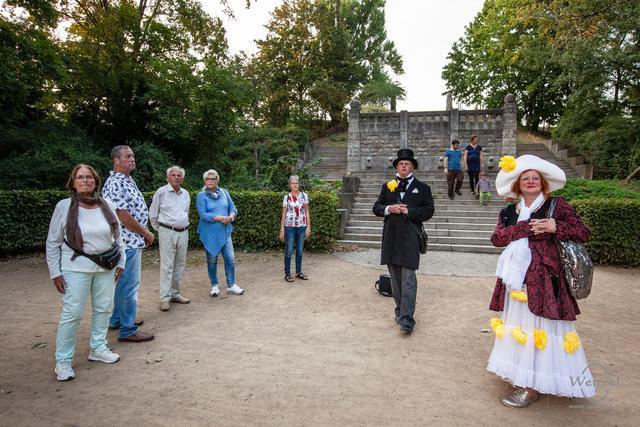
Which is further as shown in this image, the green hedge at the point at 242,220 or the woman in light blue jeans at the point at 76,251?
the green hedge at the point at 242,220

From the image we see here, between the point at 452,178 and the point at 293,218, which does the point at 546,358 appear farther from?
the point at 452,178

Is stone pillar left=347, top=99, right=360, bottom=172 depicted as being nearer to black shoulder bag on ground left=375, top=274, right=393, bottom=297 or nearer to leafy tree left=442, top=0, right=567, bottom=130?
leafy tree left=442, top=0, right=567, bottom=130

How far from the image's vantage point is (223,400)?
291cm

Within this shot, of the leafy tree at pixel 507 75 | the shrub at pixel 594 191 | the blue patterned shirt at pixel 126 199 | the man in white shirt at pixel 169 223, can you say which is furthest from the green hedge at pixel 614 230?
the leafy tree at pixel 507 75

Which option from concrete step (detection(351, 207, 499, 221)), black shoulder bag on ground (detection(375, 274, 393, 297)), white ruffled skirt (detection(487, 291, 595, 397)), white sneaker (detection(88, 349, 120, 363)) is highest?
concrete step (detection(351, 207, 499, 221))

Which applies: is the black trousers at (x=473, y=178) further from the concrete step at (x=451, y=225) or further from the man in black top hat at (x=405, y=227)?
the man in black top hat at (x=405, y=227)

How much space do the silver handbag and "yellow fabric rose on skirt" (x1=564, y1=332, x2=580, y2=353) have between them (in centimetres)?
29

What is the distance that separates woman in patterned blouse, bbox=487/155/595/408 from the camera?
2.68 metres

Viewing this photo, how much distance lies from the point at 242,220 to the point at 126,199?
503cm

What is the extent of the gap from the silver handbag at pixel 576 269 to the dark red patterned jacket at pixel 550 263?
5cm

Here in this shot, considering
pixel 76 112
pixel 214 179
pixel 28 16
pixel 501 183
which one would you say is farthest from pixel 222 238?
pixel 76 112

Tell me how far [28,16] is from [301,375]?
1292 centimetres

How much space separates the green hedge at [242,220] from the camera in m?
8.30

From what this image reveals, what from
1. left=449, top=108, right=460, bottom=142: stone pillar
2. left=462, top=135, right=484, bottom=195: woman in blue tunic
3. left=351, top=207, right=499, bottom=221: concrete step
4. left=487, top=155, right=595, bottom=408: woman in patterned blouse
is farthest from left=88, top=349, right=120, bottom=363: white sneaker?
left=449, top=108, right=460, bottom=142: stone pillar
